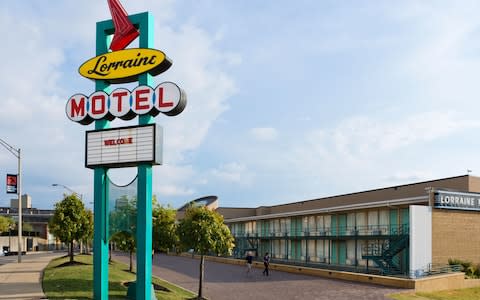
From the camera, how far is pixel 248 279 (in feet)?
122

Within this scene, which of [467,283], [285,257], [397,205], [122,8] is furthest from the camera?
[285,257]

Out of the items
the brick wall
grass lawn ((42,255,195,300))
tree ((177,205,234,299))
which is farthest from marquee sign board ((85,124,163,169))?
the brick wall

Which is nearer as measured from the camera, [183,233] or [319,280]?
[183,233]

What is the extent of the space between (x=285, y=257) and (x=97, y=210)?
39.5m

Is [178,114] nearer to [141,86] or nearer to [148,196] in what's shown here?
[141,86]

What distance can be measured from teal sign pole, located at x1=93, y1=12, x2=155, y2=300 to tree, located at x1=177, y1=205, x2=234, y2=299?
212 inches

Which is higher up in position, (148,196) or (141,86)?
(141,86)

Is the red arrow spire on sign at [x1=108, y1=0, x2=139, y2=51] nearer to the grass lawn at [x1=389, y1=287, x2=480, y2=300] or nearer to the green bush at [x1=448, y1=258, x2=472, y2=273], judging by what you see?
the grass lawn at [x1=389, y1=287, x2=480, y2=300]

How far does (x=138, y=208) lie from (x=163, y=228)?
13.3m

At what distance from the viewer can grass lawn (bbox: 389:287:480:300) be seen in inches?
1141

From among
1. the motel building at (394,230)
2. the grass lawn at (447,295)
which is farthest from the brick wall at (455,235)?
the grass lawn at (447,295)

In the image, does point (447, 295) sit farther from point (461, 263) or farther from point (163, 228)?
point (163, 228)

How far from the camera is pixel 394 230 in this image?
40.1m

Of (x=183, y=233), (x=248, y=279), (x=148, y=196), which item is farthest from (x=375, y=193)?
(x=148, y=196)
